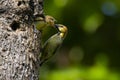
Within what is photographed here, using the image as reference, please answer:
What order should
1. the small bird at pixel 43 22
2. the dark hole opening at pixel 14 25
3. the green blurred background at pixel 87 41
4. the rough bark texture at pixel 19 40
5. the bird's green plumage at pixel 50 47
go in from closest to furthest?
1. the rough bark texture at pixel 19 40
2. the dark hole opening at pixel 14 25
3. the small bird at pixel 43 22
4. the bird's green plumage at pixel 50 47
5. the green blurred background at pixel 87 41

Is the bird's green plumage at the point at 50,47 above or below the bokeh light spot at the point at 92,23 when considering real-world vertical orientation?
above

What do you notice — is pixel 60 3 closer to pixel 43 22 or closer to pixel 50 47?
pixel 50 47

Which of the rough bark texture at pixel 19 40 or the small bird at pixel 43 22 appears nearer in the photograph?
the rough bark texture at pixel 19 40

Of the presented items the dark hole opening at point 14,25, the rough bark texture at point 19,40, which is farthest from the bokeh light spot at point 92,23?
the dark hole opening at point 14,25

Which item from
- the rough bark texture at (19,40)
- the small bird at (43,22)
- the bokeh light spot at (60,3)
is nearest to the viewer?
the rough bark texture at (19,40)

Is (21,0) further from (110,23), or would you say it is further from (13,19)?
(110,23)

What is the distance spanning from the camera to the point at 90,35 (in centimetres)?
948

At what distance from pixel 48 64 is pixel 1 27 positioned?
4.36m

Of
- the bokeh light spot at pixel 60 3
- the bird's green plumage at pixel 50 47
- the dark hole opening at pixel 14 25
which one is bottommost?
the bokeh light spot at pixel 60 3

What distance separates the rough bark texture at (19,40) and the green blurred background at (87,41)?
11.5 feet

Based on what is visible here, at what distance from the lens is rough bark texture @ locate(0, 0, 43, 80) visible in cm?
485

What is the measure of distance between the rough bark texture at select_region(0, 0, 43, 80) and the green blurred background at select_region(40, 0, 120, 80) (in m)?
3.49

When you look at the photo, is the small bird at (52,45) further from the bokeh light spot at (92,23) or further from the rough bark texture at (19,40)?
the bokeh light spot at (92,23)

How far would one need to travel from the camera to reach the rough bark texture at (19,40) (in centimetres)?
485
